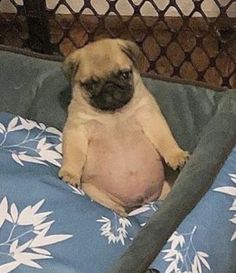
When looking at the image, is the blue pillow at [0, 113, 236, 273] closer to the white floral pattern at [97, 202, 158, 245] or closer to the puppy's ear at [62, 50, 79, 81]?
the white floral pattern at [97, 202, 158, 245]

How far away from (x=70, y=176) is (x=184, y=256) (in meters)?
0.33

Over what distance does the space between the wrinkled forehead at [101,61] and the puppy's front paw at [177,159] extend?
0.59 ft

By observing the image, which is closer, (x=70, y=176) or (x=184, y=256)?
(x=184, y=256)

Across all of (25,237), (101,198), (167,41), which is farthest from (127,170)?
(167,41)

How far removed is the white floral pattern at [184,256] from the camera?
1175 mm

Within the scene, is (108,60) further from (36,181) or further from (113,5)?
(113,5)

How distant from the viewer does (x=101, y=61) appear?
57.2 inches

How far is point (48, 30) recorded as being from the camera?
1.89 metres

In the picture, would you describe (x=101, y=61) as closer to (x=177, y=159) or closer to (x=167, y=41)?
(x=177, y=159)

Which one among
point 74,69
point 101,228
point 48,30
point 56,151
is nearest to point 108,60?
point 74,69

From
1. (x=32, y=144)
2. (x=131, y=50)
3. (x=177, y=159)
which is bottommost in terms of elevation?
(x=32, y=144)

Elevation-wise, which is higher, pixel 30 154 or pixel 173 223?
pixel 173 223

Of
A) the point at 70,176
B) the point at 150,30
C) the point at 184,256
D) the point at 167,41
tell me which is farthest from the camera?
the point at 167,41

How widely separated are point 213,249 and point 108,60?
0.42 m
